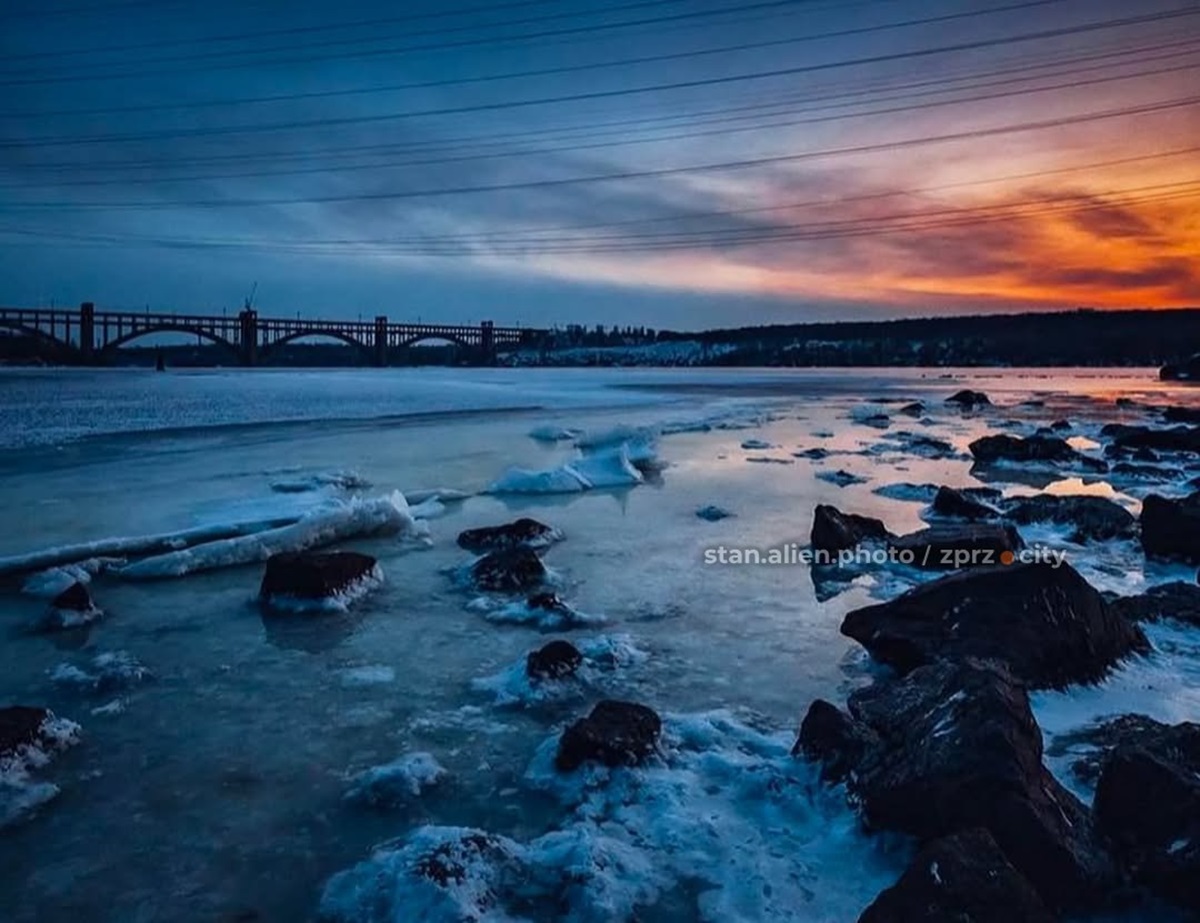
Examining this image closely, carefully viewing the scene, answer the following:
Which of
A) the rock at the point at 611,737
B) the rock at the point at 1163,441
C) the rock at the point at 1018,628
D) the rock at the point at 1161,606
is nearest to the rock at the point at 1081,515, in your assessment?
the rock at the point at 1161,606

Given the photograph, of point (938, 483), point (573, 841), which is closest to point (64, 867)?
point (573, 841)

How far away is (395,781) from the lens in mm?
2855

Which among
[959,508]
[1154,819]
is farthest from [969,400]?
[1154,819]

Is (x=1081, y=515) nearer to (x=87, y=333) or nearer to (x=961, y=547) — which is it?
(x=961, y=547)

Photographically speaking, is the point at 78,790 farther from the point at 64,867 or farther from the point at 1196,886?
the point at 1196,886

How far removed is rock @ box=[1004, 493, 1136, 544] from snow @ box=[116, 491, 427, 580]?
568cm

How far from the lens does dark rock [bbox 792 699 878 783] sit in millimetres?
2844

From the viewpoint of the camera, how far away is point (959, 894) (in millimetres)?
1880

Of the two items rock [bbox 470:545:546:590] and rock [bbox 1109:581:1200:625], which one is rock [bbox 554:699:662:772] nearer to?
rock [bbox 470:545:546:590]

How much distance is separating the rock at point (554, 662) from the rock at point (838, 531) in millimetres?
3025

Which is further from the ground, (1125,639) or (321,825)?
(1125,639)

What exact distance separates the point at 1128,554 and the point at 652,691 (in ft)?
15.7

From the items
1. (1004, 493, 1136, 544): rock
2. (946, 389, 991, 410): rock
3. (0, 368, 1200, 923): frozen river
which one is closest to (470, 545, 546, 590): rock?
Result: (0, 368, 1200, 923): frozen river

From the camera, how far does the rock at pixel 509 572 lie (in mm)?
5303
